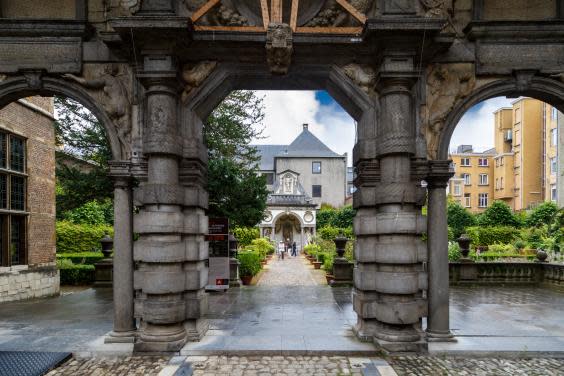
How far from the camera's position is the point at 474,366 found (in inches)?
235

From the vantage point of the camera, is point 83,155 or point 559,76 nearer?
point 559,76

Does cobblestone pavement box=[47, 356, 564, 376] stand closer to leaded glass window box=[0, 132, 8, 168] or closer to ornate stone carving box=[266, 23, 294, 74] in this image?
ornate stone carving box=[266, 23, 294, 74]

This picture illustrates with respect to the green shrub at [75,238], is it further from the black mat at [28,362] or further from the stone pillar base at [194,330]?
the stone pillar base at [194,330]

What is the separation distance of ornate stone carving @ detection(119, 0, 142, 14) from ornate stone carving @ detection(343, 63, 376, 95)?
3.91 metres

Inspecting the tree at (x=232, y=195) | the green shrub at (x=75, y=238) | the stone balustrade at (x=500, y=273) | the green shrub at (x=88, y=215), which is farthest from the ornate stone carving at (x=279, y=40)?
the green shrub at (x=88, y=215)

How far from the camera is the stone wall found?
10766mm

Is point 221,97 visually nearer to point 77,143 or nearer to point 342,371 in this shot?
point 342,371

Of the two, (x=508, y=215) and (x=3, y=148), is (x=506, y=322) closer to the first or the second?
(x=3, y=148)

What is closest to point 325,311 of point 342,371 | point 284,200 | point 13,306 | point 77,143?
point 342,371

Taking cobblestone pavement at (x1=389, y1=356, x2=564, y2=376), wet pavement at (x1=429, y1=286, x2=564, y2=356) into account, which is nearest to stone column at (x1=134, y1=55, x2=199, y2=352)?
cobblestone pavement at (x1=389, y1=356, x2=564, y2=376)

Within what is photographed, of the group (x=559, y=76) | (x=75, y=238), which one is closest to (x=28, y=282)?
(x=75, y=238)

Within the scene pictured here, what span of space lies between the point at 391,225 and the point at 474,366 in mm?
2492

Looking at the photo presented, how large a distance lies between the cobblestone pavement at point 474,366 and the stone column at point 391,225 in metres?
0.34

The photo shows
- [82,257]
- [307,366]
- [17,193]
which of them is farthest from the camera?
[82,257]
